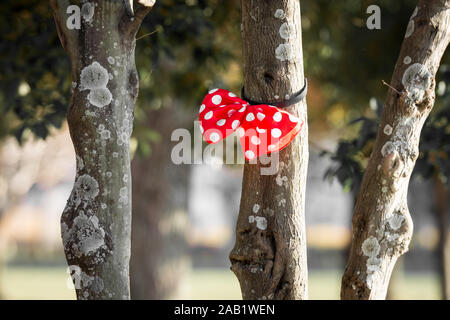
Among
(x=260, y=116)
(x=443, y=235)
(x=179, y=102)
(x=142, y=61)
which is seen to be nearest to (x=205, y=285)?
(x=443, y=235)

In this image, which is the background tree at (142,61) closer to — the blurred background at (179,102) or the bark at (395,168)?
the blurred background at (179,102)

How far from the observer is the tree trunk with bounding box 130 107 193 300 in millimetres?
6449

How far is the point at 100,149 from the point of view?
7.06 ft

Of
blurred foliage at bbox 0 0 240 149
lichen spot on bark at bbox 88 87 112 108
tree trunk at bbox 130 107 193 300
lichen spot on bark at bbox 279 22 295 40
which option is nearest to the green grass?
tree trunk at bbox 130 107 193 300

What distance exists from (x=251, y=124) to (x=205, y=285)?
41.9 ft

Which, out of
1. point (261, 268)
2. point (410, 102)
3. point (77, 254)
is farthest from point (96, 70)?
point (410, 102)

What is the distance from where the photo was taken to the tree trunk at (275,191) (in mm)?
2178

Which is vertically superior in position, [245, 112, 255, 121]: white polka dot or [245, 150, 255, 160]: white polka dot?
[245, 112, 255, 121]: white polka dot

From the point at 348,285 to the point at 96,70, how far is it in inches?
51.5

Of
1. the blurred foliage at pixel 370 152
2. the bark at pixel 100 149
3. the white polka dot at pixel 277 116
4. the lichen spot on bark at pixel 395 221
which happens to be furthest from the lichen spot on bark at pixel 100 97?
the blurred foliage at pixel 370 152

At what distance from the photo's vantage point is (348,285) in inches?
89.9

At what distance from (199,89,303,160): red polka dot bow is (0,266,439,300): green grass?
8329mm

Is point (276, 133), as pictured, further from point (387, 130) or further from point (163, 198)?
point (163, 198)

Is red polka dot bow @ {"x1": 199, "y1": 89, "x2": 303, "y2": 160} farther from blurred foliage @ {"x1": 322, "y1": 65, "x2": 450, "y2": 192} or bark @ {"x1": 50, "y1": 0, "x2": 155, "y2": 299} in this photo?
blurred foliage @ {"x1": 322, "y1": 65, "x2": 450, "y2": 192}
